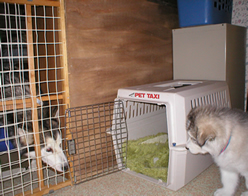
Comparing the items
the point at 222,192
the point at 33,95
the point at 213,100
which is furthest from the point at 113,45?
the point at 222,192

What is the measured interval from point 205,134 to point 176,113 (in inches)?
12.5

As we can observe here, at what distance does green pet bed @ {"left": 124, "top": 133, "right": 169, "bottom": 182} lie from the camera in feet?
6.02

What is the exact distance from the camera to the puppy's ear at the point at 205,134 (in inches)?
50.9

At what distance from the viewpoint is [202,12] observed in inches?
88.0

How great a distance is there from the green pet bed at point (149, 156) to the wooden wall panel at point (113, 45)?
506 mm

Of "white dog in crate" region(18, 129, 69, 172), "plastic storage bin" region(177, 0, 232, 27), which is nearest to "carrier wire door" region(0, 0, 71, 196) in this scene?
"white dog in crate" region(18, 129, 69, 172)

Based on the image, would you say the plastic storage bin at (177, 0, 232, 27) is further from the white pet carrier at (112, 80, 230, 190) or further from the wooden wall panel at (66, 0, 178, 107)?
the white pet carrier at (112, 80, 230, 190)

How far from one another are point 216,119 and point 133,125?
88cm

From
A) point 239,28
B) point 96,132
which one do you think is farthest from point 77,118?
point 239,28

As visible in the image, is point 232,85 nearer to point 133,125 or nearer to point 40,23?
point 133,125

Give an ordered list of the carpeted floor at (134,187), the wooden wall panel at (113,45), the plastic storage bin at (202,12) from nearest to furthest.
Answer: the carpeted floor at (134,187) < the wooden wall panel at (113,45) < the plastic storage bin at (202,12)

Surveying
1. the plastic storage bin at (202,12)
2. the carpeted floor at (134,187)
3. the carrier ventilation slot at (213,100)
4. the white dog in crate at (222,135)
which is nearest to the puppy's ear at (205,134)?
the white dog in crate at (222,135)

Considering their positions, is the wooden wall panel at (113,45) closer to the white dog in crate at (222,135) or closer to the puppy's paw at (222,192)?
the white dog in crate at (222,135)

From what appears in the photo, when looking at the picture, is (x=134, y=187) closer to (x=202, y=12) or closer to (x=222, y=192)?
(x=222, y=192)
